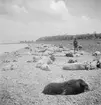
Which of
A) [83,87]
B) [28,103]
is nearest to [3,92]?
[28,103]

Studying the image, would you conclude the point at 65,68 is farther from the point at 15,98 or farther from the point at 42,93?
the point at 15,98

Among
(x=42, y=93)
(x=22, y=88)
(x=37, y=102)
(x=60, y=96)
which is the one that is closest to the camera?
(x=37, y=102)

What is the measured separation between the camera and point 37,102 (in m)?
5.41

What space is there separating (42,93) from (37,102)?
77 centimetres

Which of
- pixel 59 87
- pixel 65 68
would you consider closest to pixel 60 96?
pixel 59 87

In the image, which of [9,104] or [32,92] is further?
[32,92]

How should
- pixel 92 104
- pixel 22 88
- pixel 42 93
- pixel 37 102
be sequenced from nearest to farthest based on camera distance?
pixel 92 104 → pixel 37 102 → pixel 42 93 → pixel 22 88

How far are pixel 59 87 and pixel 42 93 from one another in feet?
3.05

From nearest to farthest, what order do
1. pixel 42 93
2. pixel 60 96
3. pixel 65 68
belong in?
pixel 60 96 < pixel 42 93 < pixel 65 68

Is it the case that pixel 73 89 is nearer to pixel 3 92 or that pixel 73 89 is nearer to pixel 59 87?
pixel 59 87

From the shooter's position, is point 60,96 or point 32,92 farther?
point 32,92

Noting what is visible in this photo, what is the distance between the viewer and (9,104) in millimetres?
5285

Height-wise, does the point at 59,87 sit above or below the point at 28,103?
above

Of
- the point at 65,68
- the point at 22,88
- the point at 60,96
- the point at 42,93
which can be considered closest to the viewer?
the point at 60,96
